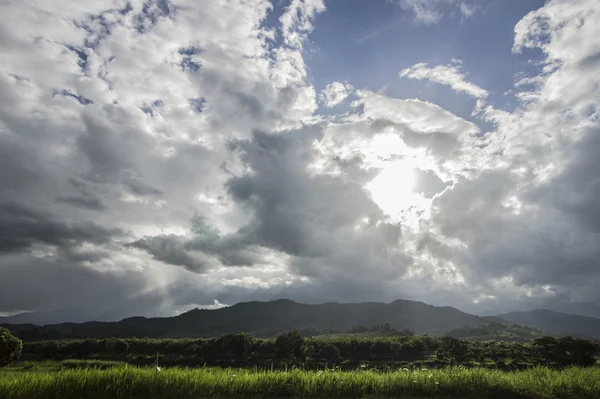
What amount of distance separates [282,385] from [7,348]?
92552 millimetres

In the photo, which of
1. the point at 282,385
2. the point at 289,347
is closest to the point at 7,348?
the point at 289,347

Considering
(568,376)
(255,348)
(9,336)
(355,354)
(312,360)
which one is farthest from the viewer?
(255,348)

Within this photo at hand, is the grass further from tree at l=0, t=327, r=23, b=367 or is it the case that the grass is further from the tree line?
tree at l=0, t=327, r=23, b=367

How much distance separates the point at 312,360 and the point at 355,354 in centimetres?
1673

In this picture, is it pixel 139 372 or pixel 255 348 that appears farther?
pixel 255 348

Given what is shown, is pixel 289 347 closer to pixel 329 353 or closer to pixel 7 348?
pixel 329 353

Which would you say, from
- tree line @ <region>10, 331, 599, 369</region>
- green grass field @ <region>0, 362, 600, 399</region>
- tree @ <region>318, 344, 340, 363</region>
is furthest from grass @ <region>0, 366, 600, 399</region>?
tree @ <region>318, 344, 340, 363</region>

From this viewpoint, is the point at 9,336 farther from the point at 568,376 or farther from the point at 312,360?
the point at 568,376

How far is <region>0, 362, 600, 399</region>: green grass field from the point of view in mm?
17031

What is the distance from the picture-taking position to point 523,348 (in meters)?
94.1

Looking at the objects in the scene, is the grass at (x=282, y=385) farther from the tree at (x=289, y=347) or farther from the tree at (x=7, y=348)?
the tree at (x=289, y=347)

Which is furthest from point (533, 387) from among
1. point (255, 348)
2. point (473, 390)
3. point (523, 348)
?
point (255, 348)

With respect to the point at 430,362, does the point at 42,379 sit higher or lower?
higher

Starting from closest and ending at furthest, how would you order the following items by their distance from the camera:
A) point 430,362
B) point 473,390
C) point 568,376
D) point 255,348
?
point 473,390, point 568,376, point 430,362, point 255,348
